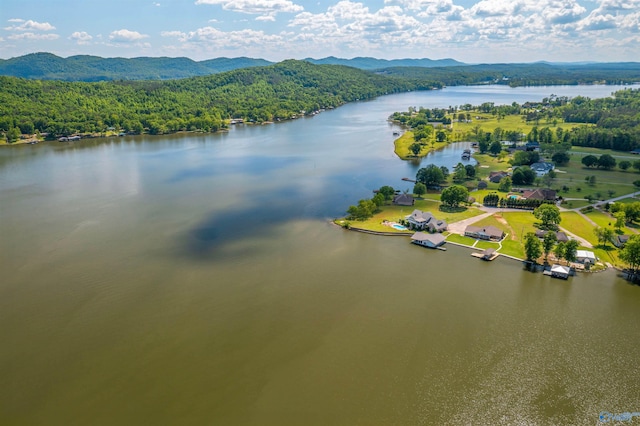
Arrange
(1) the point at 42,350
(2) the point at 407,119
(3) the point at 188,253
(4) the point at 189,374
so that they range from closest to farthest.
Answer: (4) the point at 189,374, (1) the point at 42,350, (3) the point at 188,253, (2) the point at 407,119

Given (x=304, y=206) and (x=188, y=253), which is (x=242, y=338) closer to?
(x=188, y=253)

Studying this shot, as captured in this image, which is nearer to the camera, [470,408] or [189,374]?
[470,408]

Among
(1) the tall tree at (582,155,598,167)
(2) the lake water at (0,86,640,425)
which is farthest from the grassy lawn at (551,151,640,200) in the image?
(2) the lake water at (0,86,640,425)

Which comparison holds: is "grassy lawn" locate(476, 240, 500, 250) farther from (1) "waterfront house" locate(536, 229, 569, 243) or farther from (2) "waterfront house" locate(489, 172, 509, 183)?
(2) "waterfront house" locate(489, 172, 509, 183)

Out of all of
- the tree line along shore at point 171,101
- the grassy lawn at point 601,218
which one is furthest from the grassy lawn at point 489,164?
the tree line along shore at point 171,101

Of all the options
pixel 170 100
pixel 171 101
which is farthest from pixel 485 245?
pixel 170 100

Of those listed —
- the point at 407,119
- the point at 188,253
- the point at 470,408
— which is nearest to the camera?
the point at 470,408

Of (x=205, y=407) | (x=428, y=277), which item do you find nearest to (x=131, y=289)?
(x=205, y=407)
